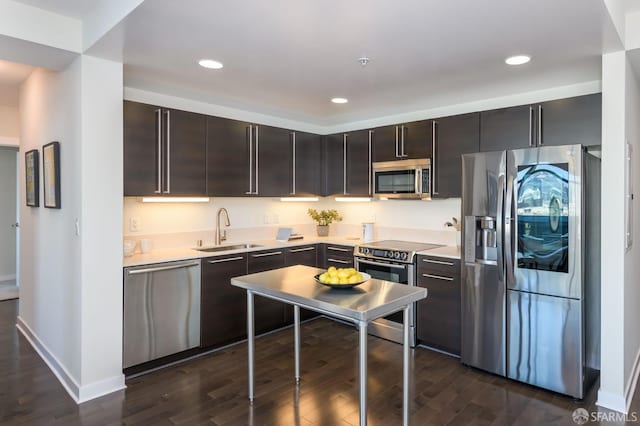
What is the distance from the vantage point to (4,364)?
10.9 ft

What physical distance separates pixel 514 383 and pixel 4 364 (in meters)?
4.16

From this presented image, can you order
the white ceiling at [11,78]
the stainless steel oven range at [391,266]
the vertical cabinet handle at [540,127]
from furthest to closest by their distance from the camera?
the stainless steel oven range at [391,266]
the white ceiling at [11,78]
the vertical cabinet handle at [540,127]

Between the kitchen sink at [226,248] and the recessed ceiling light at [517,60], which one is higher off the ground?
the recessed ceiling light at [517,60]

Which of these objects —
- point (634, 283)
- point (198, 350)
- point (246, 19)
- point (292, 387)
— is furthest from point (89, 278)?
point (634, 283)

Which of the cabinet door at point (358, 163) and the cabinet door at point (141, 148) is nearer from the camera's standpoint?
the cabinet door at point (141, 148)

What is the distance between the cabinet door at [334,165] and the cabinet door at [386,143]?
0.48 metres

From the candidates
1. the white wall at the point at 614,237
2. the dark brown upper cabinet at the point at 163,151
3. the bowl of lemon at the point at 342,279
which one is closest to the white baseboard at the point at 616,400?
the white wall at the point at 614,237

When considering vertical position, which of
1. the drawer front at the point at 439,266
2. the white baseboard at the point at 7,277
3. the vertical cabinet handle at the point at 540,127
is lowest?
the white baseboard at the point at 7,277

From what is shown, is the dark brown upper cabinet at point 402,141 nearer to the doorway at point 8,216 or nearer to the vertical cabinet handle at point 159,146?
the vertical cabinet handle at point 159,146

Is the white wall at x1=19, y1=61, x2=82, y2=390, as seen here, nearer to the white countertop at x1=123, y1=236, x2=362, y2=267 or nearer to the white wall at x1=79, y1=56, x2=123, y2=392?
the white wall at x1=79, y1=56, x2=123, y2=392

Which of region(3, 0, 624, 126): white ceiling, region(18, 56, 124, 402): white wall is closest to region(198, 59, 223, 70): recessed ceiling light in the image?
region(3, 0, 624, 126): white ceiling

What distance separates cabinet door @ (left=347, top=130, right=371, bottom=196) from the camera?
4508 mm

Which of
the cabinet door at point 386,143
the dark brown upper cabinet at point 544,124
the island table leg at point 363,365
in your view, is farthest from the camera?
the cabinet door at point 386,143

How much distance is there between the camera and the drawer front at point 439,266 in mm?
3512
